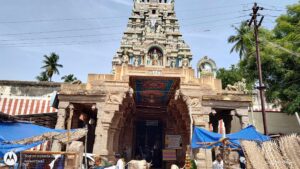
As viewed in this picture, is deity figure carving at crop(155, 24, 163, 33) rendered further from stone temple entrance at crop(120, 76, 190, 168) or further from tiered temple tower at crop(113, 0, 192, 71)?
stone temple entrance at crop(120, 76, 190, 168)

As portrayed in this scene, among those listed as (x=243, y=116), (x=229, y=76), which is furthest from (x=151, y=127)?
(x=229, y=76)

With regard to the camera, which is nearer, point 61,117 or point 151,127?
point 61,117

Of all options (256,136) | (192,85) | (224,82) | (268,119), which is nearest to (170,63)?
(224,82)

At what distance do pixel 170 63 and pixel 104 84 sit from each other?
22.1 m

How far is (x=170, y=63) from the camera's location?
34281 mm

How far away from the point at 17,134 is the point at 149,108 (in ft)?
38.9

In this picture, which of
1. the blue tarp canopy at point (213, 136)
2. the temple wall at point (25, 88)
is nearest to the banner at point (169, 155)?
the blue tarp canopy at point (213, 136)

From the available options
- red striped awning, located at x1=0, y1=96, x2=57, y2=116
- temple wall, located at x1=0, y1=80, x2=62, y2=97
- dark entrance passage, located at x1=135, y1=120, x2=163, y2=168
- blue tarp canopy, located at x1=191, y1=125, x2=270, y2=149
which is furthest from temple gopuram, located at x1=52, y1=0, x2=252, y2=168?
temple wall, located at x1=0, y1=80, x2=62, y2=97

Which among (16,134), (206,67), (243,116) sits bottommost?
(16,134)

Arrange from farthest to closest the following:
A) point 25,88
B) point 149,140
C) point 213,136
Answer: point 25,88 < point 149,140 < point 213,136

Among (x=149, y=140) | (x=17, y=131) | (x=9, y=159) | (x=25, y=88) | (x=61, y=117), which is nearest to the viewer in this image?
(x=9, y=159)

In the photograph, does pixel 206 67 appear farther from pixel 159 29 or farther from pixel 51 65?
pixel 51 65

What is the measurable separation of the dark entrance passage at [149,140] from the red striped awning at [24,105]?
7.41 m

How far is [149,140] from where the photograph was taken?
20.6 metres
